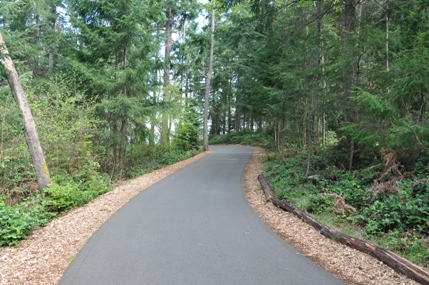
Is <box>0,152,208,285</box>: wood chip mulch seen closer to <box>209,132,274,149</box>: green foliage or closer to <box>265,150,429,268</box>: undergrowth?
<box>265,150,429,268</box>: undergrowth

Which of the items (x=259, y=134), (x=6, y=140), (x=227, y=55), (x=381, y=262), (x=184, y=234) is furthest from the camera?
(x=259, y=134)

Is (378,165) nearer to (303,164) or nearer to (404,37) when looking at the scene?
(404,37)

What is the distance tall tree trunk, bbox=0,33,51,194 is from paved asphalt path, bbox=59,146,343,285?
3238 mm

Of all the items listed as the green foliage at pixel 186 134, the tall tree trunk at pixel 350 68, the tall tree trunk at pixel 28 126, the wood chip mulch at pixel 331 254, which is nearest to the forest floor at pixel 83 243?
the wood chip mulch at pixel 331 254

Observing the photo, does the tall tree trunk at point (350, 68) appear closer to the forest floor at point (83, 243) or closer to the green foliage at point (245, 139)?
the forest floor at point (83, 243)

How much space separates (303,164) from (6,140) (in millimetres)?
10393

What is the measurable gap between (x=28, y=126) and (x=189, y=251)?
720cm

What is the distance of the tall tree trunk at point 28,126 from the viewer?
28.8 feet

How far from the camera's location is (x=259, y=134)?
35.7 metres

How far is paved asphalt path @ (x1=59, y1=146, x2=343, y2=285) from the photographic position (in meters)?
3.92

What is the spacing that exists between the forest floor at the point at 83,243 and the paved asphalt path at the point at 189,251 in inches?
8.4

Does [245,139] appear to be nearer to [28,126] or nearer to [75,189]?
[75,189]

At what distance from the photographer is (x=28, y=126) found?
9.09 metres

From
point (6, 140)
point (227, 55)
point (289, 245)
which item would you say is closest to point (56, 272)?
point (289, 245)
